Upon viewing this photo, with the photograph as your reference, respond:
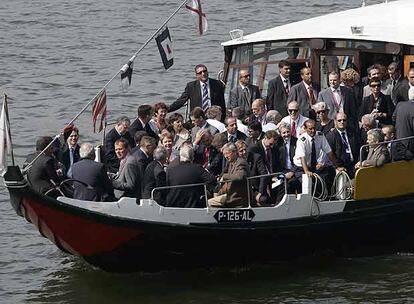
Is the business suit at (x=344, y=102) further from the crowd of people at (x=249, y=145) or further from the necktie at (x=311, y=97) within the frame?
the necktie at (x=311, y=97)

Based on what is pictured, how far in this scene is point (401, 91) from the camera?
1822 cm

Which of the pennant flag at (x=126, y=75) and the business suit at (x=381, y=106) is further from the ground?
the pennant flag at (x=126, y=75)

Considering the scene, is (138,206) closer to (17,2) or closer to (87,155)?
(87,155)

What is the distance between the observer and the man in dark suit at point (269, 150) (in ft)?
55.8

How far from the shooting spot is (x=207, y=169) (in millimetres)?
17219

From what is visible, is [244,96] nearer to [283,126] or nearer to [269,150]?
[283,126]

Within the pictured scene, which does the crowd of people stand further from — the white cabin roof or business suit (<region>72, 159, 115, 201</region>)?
the white cabin roof

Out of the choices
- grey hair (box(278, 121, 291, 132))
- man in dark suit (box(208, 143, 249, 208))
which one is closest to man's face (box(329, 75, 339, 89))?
grey hair (box(278, 121, 291, 132))

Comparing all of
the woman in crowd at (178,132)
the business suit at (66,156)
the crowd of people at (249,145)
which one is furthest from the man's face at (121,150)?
the business suit at (66,156)

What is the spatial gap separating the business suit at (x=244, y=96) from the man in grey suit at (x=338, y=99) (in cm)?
124

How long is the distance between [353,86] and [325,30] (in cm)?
106

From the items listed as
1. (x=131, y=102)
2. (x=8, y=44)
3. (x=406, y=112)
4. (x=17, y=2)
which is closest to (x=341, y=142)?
(x=406, y=112)

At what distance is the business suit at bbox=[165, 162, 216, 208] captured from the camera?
1639cm

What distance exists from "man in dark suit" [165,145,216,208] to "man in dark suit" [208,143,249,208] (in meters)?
0.26
